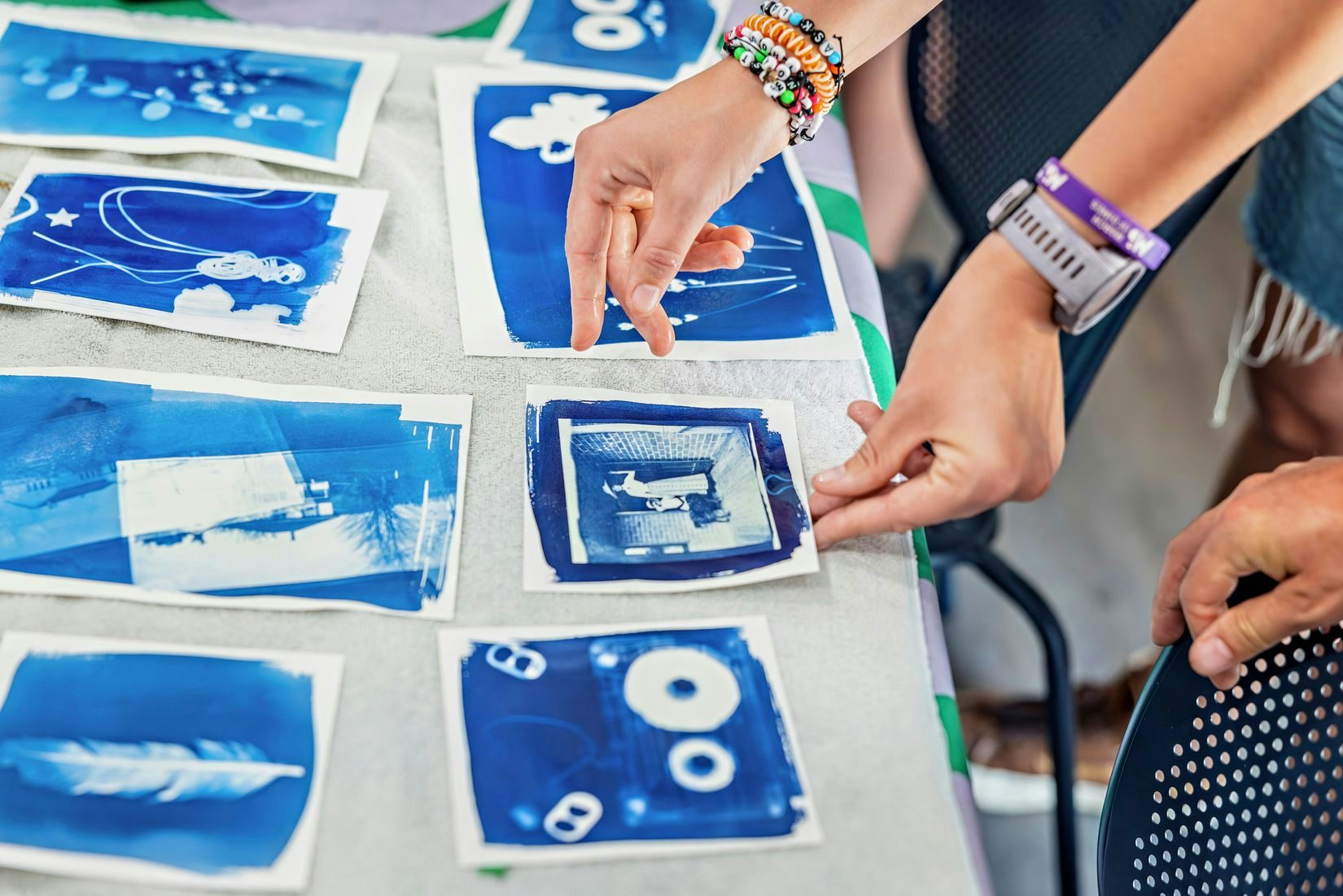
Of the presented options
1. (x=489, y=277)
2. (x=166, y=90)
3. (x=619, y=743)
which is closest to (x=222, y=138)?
(x=166, y=90)

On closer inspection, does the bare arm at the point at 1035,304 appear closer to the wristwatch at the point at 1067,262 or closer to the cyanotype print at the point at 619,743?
the wristwatch at the point at 1067,262

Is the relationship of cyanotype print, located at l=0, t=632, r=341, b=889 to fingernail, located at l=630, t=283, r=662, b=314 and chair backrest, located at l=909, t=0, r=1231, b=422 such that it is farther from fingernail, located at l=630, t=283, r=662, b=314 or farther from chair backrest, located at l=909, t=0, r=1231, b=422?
chair backrest, located at l=909, t=0, r=1231, b=422

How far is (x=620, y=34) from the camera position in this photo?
3.56 ft

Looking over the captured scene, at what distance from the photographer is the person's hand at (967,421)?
65 centimetres

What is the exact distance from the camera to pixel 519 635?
60cm

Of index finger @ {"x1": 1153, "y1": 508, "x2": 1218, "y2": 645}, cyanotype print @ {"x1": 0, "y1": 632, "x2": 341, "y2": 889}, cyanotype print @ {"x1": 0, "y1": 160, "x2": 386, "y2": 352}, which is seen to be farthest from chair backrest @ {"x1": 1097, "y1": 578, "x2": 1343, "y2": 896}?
cyanotype print @ {"x1": 0, "y1": 160, "x2": 386, "y2": 352}

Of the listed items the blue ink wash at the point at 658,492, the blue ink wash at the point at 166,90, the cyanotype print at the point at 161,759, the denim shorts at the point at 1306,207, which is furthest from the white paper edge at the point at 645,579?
the denim shorts at the point at 1306,207

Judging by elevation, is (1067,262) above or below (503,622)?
above

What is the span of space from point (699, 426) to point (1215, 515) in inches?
12.3

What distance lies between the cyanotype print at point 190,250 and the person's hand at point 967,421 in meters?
0.37

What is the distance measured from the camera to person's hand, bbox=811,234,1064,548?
65 cm

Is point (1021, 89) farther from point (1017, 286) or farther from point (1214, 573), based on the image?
point (1214, 573)

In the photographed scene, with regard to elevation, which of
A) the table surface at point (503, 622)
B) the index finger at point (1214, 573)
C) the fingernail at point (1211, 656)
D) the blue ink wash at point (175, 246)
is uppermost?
the index finger at point (1214, 573)

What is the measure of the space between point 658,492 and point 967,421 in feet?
0.62
